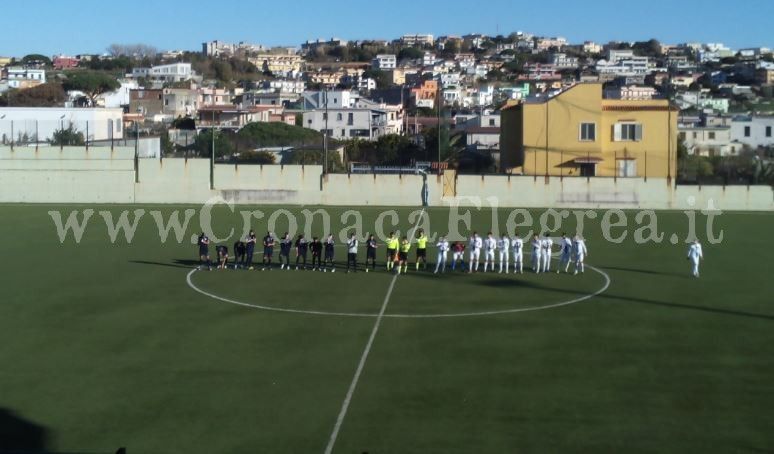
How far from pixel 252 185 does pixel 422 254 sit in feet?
67.8

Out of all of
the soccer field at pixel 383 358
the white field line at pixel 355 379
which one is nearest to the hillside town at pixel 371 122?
the soccer field at pixel 383 358

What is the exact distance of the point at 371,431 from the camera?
1448 centimetres

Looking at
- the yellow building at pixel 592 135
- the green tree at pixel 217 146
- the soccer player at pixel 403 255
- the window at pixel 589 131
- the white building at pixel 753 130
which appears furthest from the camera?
the white building at pixel 753 130

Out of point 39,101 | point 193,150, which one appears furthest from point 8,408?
point 39,101

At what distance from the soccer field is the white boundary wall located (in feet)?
55.7

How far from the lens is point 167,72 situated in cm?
17512

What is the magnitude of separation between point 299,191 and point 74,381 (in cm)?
3190

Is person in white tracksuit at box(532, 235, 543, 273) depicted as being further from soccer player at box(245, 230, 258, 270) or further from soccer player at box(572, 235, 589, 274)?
soccer player at box(245, 230, 258, 270)

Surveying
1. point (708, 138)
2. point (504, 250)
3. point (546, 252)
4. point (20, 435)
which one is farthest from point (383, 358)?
point (708, 138)

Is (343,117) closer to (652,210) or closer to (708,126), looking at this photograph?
(708,126)

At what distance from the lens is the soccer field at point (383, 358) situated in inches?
566

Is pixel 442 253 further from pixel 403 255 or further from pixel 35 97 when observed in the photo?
pixel 35 97

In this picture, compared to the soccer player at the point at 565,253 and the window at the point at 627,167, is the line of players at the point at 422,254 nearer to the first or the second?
the soccer player at the point at 565,253

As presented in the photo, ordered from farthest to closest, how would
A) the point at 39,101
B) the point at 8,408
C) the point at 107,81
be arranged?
the point at 107,81
the point at 39,101
the point at 8,408
